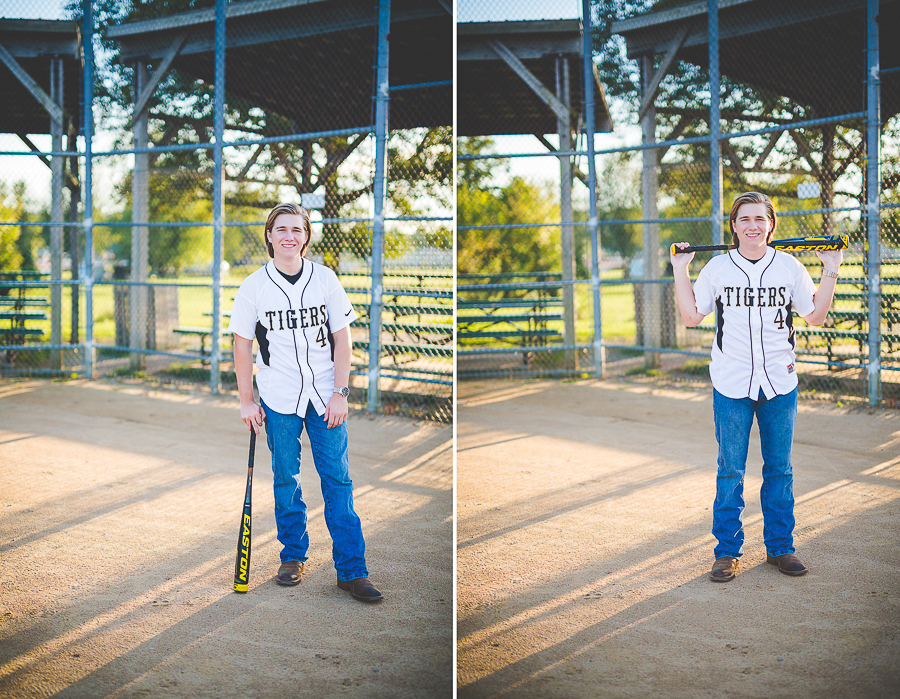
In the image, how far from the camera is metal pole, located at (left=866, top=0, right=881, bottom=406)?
18.9 ft

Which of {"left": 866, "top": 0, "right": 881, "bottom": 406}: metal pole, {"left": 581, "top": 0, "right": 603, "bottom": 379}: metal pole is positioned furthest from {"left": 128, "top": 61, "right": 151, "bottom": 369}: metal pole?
{"left": 866, "top": 0, "right": 881, "bottom": 406}: metal pole

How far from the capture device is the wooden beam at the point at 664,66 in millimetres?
7934

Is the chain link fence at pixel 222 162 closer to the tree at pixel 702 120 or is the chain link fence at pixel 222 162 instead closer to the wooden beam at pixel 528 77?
the wooden beam at pixel 528 77

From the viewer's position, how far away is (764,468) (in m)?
3.00

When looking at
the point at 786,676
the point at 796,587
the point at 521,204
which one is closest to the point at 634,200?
the point at 521,204

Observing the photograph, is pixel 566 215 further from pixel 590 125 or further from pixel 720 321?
pixel 720 321

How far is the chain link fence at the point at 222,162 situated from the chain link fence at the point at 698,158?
0.78m

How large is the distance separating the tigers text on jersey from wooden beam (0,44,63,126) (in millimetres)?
7906

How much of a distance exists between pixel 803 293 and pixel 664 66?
5.95 meters

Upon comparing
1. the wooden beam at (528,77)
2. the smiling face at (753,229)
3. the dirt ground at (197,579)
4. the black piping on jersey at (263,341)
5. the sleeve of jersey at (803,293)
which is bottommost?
the dirt ground at (197,579)

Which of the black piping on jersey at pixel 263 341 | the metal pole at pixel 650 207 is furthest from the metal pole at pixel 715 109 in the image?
the black piping on jersey at pixel 263 341

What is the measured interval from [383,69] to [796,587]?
16.0 feet

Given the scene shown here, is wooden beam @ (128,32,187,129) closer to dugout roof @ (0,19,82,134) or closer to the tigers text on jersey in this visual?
dugout roof @ (0,19,82,134)

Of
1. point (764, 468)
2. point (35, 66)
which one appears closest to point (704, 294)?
point (764, 468)
